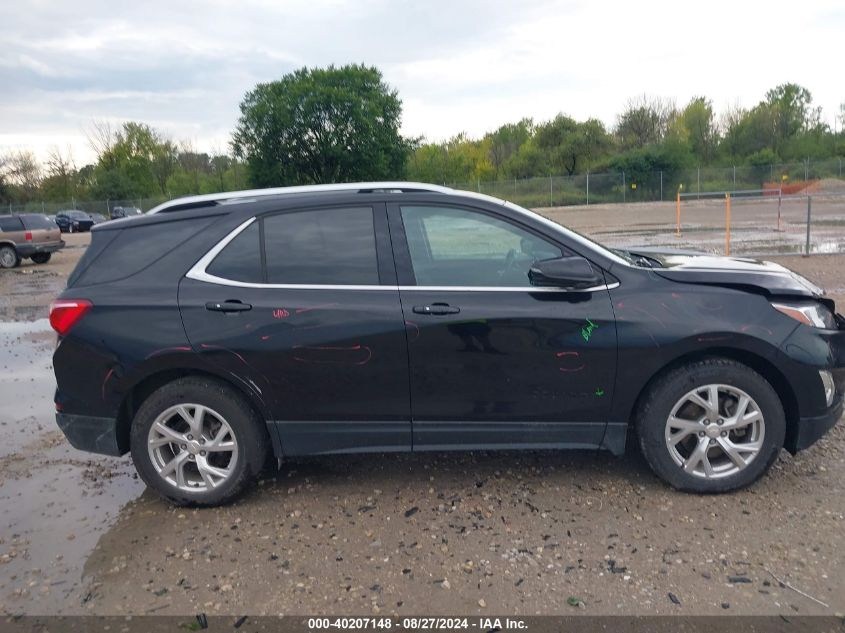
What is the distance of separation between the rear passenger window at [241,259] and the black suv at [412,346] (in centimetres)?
1

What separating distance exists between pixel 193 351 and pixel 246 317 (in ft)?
1.16

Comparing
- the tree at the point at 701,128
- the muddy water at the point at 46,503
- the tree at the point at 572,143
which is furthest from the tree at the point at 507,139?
the muddy water at the point at 46,503

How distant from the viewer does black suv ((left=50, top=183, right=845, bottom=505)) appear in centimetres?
397

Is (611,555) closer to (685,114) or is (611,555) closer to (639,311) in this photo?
(639,311)

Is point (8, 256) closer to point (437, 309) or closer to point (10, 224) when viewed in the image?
point (10, 224)

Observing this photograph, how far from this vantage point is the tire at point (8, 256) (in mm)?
20906

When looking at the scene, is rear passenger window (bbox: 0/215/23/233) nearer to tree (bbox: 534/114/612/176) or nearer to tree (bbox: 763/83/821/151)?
tree (bbox: 534/114/612/176)

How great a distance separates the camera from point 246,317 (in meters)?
4.04

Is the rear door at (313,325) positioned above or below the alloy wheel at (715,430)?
above

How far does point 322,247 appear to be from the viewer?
164 inches

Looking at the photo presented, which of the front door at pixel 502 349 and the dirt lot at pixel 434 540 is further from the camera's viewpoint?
the front door at pixel 502 349

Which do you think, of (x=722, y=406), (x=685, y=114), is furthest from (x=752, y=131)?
(x=722, y=406)

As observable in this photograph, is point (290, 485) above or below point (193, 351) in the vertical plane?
below

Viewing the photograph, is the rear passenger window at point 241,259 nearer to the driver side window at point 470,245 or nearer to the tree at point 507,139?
the driver side window at point 470,245
